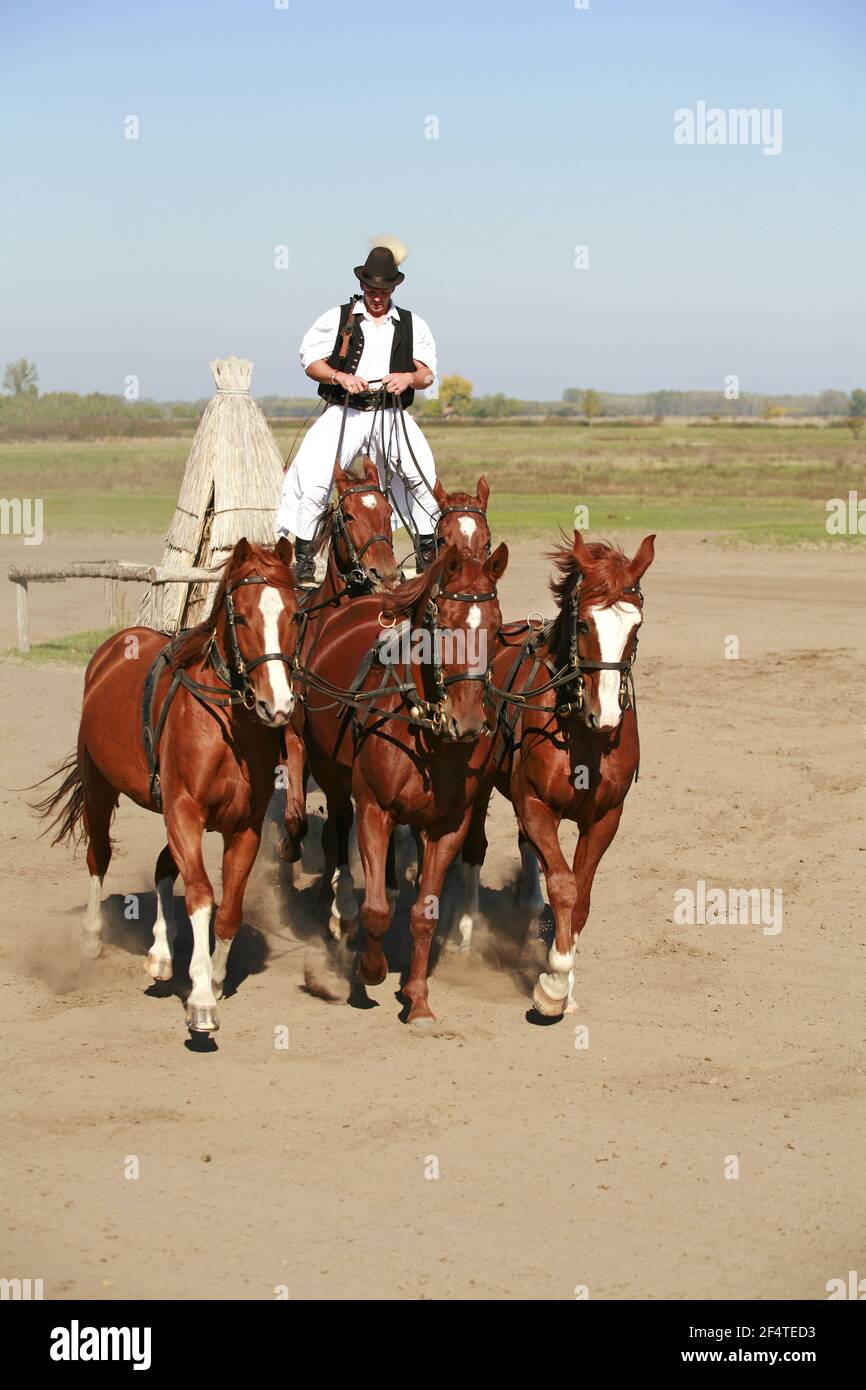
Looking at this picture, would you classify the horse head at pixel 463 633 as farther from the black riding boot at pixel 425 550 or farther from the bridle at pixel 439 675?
the black riding boot at pixel 425 550

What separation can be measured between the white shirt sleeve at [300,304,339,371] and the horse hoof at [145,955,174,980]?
415 centimetres

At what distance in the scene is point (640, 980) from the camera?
8586 mm

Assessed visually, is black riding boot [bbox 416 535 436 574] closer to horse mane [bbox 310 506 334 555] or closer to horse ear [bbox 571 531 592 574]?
horse mane [bbox 310 506 334 555]

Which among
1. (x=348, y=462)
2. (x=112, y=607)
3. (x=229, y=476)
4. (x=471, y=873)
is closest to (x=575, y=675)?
(x=471, y=873)

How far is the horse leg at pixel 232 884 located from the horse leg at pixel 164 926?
1.71 ft

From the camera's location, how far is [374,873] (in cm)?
775

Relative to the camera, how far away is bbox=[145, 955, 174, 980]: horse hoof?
830 centimetres

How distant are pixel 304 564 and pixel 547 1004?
3609 millimetres

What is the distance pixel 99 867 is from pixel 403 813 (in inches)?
81.9

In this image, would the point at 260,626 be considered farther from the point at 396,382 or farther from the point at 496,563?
the point at 396,382

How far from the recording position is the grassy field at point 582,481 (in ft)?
116

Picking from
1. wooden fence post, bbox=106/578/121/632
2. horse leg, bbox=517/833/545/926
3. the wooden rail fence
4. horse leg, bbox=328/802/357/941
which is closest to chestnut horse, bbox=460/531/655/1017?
horse leg, bbox=517/833/545/926

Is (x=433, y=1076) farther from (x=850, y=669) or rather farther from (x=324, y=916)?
(x=850, y=669)

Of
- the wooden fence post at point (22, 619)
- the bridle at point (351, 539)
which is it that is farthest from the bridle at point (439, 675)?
the wooden fence post at point (22, 619)
